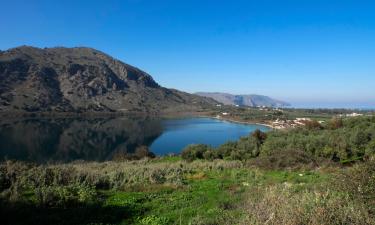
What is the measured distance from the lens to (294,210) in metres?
4.80

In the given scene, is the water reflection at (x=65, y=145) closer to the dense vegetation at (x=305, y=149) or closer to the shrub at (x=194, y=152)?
the shrub at (x=194, y=152)

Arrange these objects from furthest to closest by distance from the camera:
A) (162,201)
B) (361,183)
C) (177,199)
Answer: (177,199) < (162,201) < (361,183)

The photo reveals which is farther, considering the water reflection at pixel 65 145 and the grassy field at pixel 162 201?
the water reflection at pixel 65 145

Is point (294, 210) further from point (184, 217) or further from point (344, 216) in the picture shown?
point (184, 217)

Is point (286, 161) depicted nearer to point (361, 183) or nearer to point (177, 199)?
point (177, 199)

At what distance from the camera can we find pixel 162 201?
11.4m

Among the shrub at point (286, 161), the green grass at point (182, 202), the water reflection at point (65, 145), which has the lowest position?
the water reflection at point (65, 145)

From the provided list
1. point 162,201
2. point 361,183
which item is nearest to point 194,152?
point 162,201

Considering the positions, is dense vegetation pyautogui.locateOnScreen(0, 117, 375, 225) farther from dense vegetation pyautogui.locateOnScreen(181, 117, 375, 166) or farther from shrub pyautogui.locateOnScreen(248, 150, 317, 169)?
dense vegetation pyautogui.locateOnScreen(181, 117, 375, 166)

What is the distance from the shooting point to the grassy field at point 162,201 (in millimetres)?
4982

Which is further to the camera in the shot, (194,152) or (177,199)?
(194,152)

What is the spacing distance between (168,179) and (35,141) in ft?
200

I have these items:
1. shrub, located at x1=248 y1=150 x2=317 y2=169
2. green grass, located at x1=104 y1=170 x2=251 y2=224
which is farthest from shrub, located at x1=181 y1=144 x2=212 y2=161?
green grass, located at x1=104 y1=170 x2=251 y2=224

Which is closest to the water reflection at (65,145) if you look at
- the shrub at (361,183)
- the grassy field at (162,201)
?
the grassy field at (162,201)
